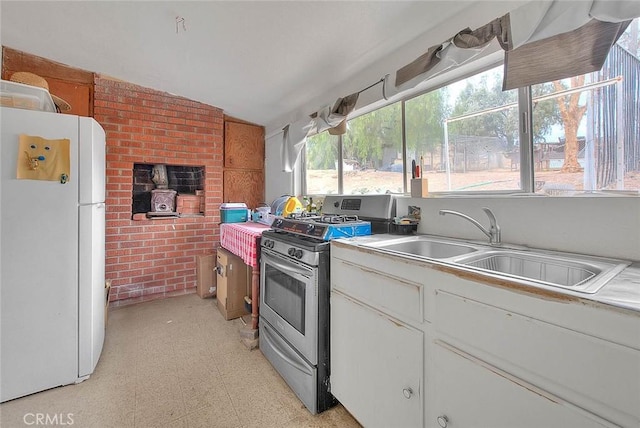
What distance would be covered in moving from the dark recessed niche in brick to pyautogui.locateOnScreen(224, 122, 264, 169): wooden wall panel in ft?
1.44

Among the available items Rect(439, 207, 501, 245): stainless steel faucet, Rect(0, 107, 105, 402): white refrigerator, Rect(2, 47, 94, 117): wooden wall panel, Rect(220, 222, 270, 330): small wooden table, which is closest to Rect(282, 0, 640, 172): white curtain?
Rect(439, 207, 501, 245): stainless steel faucet

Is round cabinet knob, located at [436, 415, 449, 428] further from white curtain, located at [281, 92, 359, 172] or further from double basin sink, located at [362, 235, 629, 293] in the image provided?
white curtain, located at [281, 92, 359, 172]

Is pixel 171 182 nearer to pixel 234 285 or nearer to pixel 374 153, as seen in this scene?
pixel 234 285

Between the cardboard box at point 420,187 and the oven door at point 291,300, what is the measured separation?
851 mm

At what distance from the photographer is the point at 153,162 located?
326 centimetres

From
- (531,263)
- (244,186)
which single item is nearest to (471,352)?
(531,263)

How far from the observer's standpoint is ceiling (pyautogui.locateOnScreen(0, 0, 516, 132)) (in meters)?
1.70

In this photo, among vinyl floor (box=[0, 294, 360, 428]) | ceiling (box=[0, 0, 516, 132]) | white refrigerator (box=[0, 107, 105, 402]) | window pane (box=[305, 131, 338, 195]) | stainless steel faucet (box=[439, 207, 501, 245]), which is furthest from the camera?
window pane (box=[305, 131, 338, 195])

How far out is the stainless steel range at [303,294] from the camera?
4.97ft

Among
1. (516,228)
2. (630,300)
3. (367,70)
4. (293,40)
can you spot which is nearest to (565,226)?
(516,228)

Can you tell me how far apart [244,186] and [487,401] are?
11.7ft

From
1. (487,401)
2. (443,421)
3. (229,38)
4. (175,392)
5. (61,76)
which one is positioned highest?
(61,76)

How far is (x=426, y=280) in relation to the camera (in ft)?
3.39

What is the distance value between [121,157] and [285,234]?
242cm
